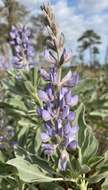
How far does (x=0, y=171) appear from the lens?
9.58ft

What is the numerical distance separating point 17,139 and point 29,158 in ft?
3.22

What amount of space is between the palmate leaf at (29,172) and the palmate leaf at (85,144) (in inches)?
8.4

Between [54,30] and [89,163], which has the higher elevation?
[54,30]

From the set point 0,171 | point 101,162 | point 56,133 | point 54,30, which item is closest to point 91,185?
point 101,162

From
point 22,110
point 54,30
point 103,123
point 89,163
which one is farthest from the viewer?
point 103,123

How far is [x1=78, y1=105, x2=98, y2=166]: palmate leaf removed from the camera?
2771 millimetres

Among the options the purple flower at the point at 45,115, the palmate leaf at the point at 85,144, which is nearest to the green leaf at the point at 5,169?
the palmate leaf at the point at 85,144

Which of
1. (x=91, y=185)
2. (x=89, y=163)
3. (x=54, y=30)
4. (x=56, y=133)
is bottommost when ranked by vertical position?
(x=91, y=185)

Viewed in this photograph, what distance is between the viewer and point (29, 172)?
264 centimetres

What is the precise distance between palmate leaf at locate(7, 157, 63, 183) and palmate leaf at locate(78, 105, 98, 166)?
214 mm

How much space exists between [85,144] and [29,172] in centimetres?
38

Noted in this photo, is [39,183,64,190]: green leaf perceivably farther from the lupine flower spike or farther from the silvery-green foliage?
the lupine flower spike

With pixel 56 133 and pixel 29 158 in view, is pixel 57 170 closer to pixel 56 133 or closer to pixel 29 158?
pixel 29 158

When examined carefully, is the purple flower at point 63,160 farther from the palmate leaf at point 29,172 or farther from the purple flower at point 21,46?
the purple flower at point 21,46
